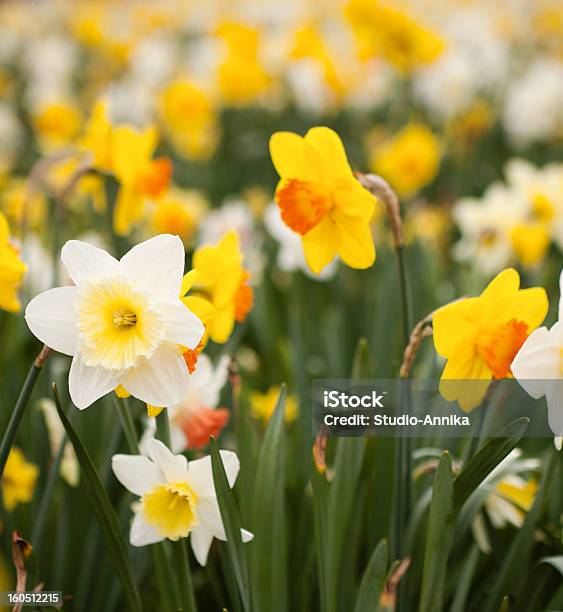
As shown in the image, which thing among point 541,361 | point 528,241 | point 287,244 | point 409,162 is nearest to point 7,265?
point 541,361

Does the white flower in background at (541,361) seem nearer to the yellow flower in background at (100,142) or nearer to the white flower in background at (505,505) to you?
the white flower in background at (505,505)

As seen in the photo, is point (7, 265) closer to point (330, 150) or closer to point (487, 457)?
point (330, 150)

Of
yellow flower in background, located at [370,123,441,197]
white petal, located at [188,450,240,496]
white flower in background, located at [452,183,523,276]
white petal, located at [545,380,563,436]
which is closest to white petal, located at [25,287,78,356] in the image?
white petal, located at [188,450,240,496]

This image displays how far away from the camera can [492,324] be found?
3.25 feet

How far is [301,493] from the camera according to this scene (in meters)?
1.43

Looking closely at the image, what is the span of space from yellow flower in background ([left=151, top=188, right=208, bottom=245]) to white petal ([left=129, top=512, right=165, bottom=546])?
143 cm

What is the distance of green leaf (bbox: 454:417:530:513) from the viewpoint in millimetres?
976

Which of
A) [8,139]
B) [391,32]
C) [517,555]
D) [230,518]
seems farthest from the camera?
[8,139]

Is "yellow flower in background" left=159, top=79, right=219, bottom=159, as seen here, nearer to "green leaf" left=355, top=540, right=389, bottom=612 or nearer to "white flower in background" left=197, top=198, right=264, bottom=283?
"white flower in background" left=197, top=198, right=264, bottom=283

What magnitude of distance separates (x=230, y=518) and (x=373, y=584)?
20 centimetres

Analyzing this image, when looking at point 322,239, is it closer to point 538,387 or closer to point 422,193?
point 538,387

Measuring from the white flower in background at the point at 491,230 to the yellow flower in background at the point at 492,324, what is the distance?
3.78 ft

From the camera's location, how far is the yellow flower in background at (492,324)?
966 millimetres

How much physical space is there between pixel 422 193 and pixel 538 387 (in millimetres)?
2803
